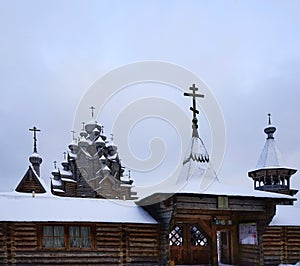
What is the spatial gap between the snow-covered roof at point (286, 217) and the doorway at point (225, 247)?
2.08 meters

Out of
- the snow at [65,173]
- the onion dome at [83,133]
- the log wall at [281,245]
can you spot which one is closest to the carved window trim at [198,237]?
the log wall at [281,245]

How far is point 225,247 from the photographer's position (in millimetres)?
19516

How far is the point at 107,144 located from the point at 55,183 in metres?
4.62

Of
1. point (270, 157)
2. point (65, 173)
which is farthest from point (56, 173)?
point (270, 157)

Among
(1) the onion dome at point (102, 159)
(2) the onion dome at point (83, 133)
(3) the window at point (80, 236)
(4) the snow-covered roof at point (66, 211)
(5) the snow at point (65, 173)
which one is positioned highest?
(2) the onion dome at point (83, 133)

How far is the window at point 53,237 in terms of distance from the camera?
48.9 ft

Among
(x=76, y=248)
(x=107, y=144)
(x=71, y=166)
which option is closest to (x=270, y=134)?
(x=107, y=144)

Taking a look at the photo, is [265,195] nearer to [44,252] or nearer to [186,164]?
[186,164]

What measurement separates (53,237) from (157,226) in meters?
3.72

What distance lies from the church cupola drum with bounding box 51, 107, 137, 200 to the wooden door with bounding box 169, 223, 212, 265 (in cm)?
1240

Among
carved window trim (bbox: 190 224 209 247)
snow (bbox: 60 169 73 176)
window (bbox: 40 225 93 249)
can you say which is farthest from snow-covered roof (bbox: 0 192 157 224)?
snow (bbox: 60 169 73 176)

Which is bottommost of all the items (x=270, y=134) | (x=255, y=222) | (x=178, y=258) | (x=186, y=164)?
(x=178, y=258)

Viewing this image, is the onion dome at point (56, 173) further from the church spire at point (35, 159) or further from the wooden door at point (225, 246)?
the wooden door at point (225, 246)

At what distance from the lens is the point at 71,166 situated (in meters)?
32.7
